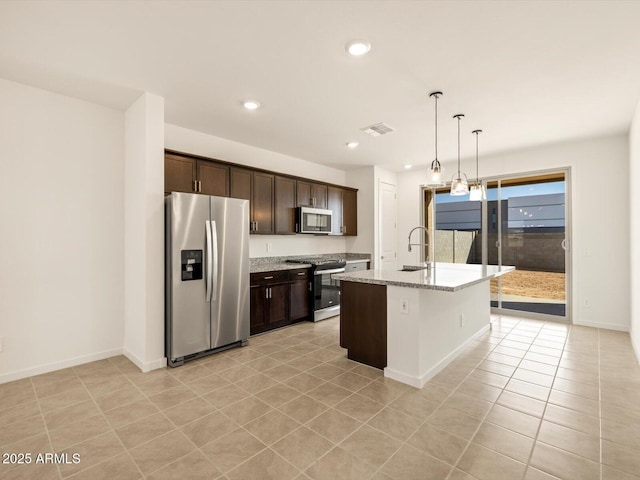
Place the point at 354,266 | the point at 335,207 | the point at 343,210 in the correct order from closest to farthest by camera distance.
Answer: the point at 354,266 → the point at 335,207 → the point at 343,210

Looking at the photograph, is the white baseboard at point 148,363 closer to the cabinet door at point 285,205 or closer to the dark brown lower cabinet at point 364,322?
the dark brown lower cabinet at point 364,322

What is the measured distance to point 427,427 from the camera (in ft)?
7.17

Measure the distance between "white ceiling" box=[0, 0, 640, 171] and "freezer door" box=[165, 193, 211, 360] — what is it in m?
1.14

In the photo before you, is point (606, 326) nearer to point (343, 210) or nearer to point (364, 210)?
point (364, 210)

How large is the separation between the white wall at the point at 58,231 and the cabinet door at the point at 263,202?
1.66 meters

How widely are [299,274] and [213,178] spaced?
72.2 inches

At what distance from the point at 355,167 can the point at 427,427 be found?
196 inches

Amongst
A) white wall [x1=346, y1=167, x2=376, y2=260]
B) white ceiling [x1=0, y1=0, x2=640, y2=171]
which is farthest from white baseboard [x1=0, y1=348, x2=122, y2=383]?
white wall [x1=346, y1=167, x2=376, y2=260]

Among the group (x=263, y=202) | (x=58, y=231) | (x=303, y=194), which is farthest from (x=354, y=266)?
(x=58, y=231)

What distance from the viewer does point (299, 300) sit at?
4.83m

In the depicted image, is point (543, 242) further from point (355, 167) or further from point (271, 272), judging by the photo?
point (271, 272)

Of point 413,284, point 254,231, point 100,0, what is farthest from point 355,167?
point 100,0

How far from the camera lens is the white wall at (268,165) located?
13.7 feet

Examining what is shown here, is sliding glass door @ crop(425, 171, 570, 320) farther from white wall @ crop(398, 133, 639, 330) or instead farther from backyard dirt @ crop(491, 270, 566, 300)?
white wall @ crop(398, 133, 639, 330)
